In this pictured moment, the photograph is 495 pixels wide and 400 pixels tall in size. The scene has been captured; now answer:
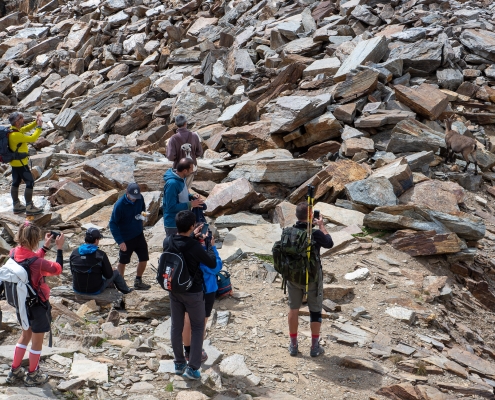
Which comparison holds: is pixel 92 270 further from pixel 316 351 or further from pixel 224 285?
pixel 316 351

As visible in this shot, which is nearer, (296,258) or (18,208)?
(296,258)

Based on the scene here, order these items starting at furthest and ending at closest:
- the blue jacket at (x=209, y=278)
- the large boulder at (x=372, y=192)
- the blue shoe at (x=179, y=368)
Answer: the large boulder at (x=372, y=192), the blue shoe at (x=179, y=368), the blue jacket at (x=209, y=278)

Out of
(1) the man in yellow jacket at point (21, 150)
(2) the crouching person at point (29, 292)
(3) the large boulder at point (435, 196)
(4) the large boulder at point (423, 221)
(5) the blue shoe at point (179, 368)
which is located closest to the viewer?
(2) the crouching person at point (29, 292)

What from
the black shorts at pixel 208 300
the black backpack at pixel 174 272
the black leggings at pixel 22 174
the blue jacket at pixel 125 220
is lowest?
the black leggings at pixel 22 174

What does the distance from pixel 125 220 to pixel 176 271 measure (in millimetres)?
2992

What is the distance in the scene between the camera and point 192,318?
212 inches

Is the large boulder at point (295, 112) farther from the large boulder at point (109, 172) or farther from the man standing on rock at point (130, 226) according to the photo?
the man standing on rock at point (130, 226)

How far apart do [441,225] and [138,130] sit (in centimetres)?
1254

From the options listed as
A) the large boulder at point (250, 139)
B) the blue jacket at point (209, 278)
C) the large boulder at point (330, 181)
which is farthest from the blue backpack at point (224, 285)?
the large boulder at point (250, 139)

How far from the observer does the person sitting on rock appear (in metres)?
7.76

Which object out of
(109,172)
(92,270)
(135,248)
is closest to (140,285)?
(135,248)

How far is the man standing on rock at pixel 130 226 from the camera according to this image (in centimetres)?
782

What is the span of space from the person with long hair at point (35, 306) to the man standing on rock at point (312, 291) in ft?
8.15

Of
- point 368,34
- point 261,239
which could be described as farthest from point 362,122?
point 368,34
